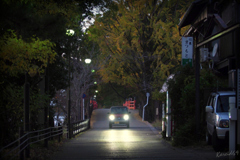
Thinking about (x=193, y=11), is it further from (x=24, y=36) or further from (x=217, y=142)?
(x=24, y=36)

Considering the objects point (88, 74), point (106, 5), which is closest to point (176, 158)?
point (106, 5)

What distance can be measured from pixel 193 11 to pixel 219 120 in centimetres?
969

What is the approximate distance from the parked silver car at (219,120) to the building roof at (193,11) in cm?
629

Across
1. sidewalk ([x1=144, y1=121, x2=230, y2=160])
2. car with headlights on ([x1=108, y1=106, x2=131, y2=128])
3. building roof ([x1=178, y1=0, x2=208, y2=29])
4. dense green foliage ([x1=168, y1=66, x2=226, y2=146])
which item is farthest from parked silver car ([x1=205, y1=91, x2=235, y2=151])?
car with headlights on ([x1=108, y1=106, x2=131, y2=128])

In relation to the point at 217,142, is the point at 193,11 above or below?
above

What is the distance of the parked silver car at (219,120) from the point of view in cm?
1263

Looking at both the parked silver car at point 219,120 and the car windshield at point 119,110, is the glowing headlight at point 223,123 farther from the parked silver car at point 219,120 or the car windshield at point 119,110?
the car windshield at point 119,110

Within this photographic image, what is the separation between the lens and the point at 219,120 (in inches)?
502

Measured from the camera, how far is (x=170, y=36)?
3669 cm

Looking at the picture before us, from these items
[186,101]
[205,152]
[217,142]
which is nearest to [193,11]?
[186,101]

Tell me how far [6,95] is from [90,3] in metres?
4.80

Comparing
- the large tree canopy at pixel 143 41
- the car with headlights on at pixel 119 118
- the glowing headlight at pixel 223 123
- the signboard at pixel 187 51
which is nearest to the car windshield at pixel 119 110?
the car with headlights on at pixel 119 118

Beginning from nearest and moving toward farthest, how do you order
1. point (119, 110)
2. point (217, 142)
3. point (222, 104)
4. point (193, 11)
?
1. point (217, 142)
2. point (222, 104)
3. point (193, 11)
4. point (119, 110)

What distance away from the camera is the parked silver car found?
12.6 meters
